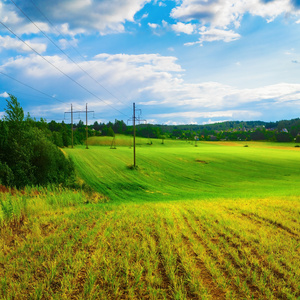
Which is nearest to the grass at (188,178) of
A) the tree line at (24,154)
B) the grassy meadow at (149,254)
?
the tree line at (24,154)

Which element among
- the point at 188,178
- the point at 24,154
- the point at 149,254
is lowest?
the point at 188,178

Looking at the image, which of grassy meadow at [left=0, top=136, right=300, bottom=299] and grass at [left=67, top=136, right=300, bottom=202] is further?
grass at [left=67, top=136, right=300, bottom=202]

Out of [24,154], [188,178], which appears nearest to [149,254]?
[24,154]

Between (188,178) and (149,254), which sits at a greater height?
(149,254)

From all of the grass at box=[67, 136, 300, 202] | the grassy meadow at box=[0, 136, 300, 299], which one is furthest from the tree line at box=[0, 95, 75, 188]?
the grassy meadow at box=[0, 136, 300, 299]

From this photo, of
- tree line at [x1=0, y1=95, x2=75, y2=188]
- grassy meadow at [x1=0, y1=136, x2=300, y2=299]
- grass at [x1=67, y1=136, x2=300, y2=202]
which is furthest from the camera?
grass at [x1=67, y1=136, x2=300, y2=202]

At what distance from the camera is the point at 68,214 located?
10789 mm

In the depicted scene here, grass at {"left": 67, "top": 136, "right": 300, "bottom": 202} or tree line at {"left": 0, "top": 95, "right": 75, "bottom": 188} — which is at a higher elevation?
tree line at {"left": 0, "top": 95, "right": 75, "bottom": 188}

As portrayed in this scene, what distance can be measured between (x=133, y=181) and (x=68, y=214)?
22.5 meters

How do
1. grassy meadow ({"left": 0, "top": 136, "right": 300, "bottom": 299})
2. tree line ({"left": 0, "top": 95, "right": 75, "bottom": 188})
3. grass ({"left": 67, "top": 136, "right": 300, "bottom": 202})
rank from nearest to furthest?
grassy meadow ({"left": 0, "top": 136, "right": 300, "bottom": 299}) → tree line ({"left": 0, "top": 95, "right": 75, "bottom": 188}) → grass ({"left": 67, "top": 136, "right": 300, "bottom": 202})

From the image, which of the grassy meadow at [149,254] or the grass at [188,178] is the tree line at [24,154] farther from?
the grassy meadow at [149,254]

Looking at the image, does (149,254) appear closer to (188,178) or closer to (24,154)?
(24,154)

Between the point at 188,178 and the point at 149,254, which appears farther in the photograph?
the point at 188,178

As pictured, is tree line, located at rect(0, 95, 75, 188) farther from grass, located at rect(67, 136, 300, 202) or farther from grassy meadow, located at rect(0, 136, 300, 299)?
grassy meadow, located at rect(0, 136, 300, 299)
